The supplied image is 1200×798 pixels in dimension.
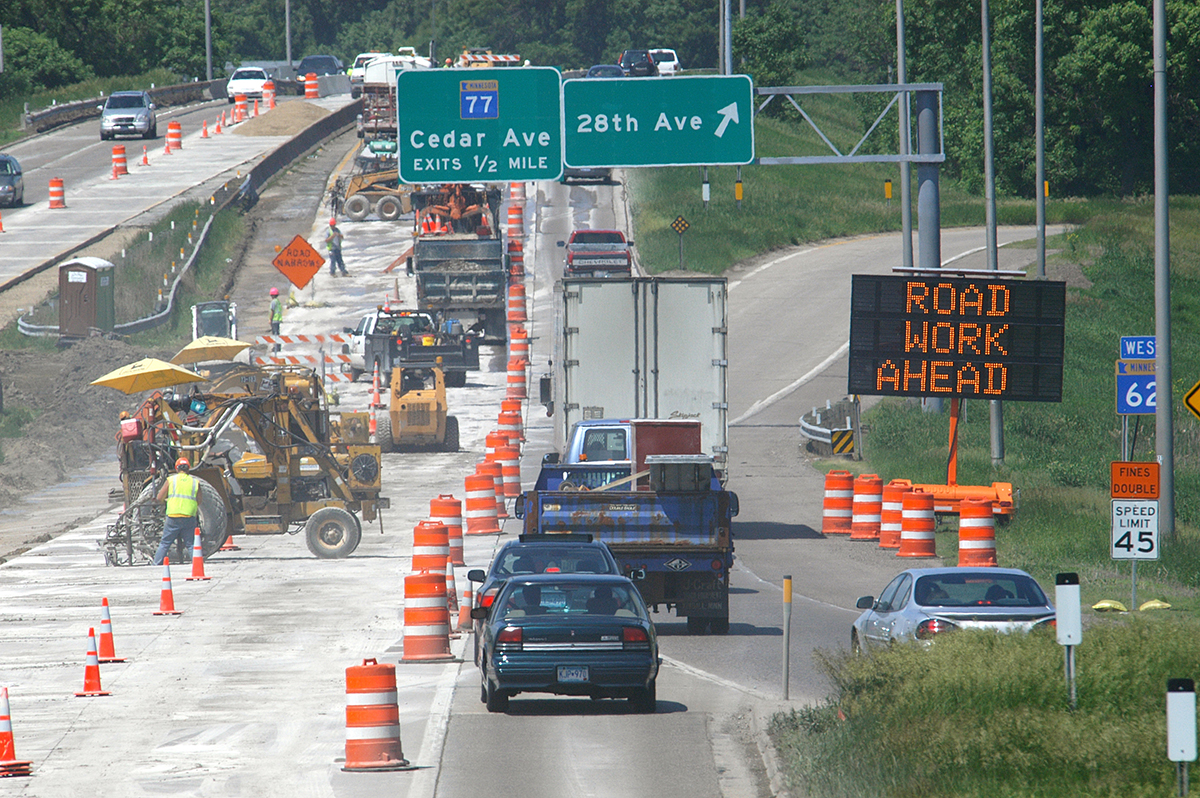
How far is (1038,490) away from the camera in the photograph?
95.2 feet

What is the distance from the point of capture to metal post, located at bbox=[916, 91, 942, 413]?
30.8m

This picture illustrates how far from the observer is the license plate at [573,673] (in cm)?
1388

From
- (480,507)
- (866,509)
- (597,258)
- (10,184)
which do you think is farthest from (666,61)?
(480,507)

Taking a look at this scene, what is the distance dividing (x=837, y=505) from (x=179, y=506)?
11045 mm

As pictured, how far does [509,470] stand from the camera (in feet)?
100

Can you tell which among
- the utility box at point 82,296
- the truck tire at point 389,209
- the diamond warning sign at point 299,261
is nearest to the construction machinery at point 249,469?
the diamond warning sign at point 299,261

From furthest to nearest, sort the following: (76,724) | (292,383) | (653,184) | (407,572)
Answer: (653,184), (292,383), (407,572), (76,724)

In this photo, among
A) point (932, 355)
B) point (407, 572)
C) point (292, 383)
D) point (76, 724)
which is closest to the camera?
point (76, 724)

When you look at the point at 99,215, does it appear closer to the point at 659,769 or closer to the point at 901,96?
the point at 901,96

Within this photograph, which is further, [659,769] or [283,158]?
[283,158]

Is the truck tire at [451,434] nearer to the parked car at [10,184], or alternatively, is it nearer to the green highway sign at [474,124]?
the green highway sign at [474,124]

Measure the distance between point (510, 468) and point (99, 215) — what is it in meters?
33.5

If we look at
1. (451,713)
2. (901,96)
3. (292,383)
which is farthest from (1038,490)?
(451,713)

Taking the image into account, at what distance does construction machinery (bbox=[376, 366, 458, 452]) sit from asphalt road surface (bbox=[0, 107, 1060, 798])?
80cm
